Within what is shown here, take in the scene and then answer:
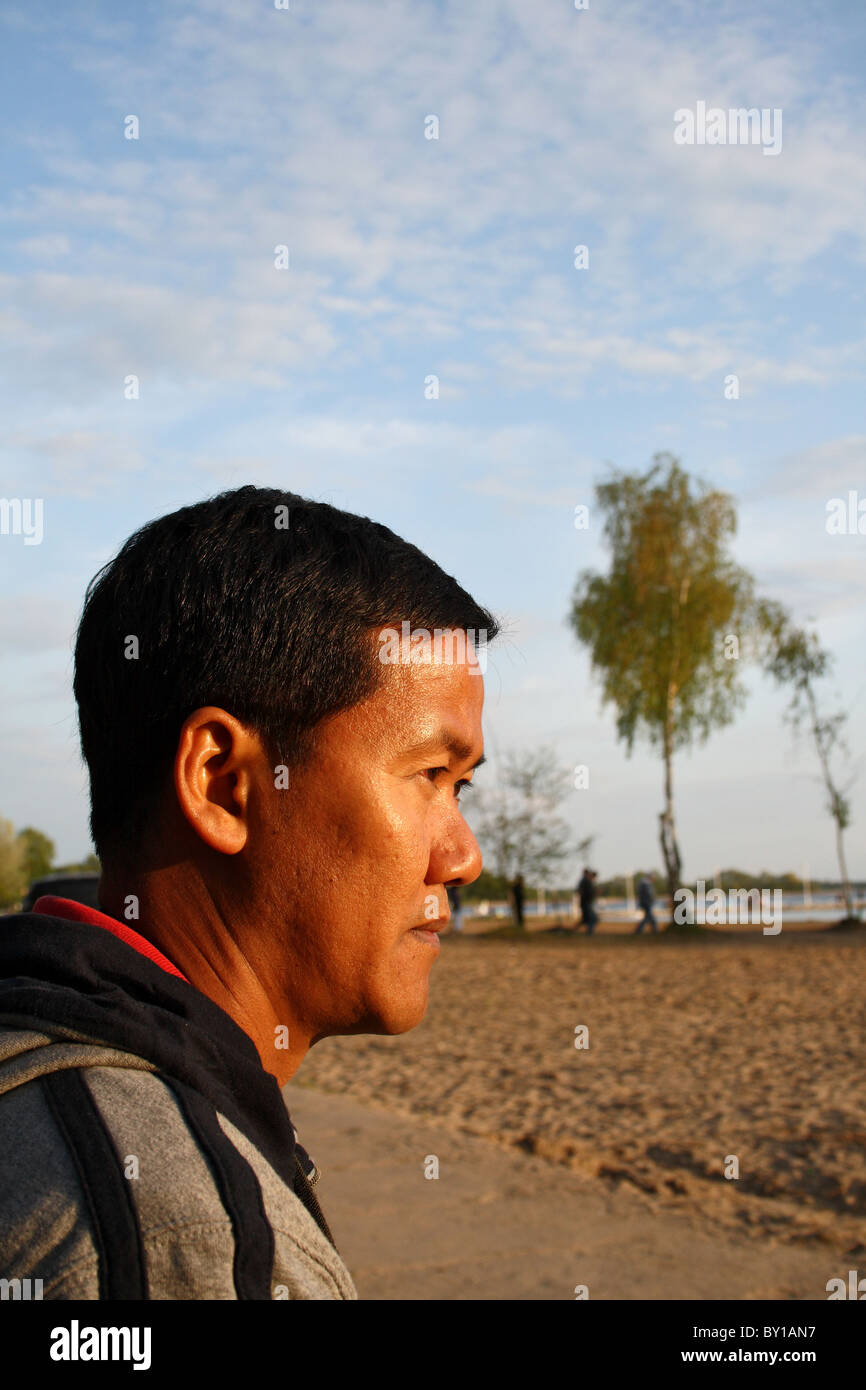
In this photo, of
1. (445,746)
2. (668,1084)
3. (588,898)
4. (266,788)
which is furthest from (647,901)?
(266,788)

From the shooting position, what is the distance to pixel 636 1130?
8070 mm

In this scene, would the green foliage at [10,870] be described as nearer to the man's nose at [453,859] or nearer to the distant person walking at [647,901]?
the distant person walking at [647,901]

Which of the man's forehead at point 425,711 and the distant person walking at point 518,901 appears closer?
the man's forehead at point 425,711

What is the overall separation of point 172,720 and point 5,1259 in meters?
0.62

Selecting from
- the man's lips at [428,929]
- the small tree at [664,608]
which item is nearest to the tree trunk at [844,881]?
the small tree at [664,608]

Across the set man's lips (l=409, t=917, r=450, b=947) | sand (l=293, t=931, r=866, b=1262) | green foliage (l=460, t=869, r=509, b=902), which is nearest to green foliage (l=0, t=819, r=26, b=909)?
green foliage (l=460, t=869, r=509, b=902)

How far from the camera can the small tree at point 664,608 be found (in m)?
33.5

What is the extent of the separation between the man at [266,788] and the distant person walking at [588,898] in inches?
1264

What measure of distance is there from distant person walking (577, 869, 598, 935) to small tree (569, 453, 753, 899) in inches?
101

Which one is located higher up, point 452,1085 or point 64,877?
point 64,877

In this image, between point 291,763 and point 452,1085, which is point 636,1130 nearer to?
point 452,1085

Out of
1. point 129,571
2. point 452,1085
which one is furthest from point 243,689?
point 452,1085

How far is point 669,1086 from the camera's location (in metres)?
9.74

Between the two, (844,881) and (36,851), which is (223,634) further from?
(36,851)
